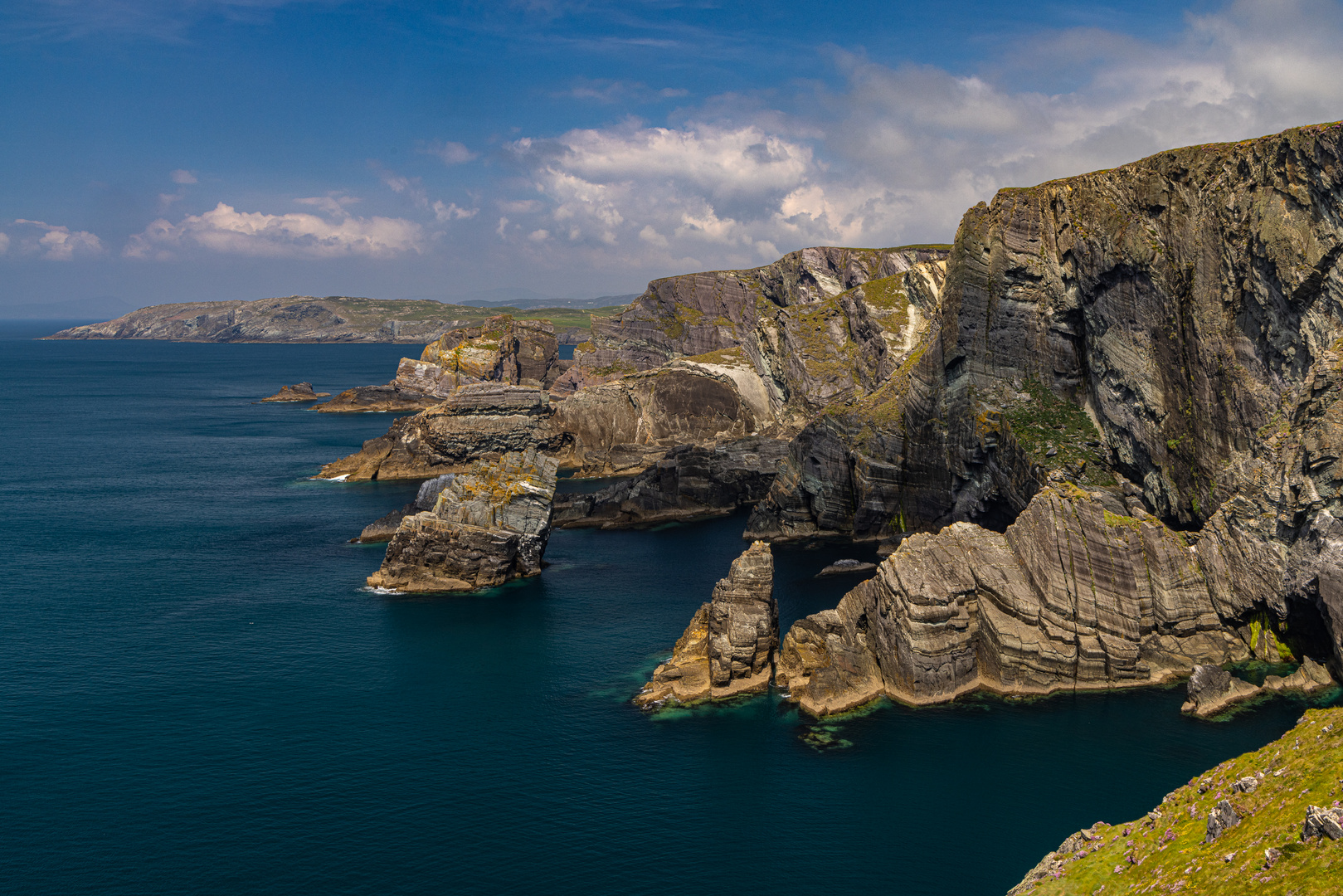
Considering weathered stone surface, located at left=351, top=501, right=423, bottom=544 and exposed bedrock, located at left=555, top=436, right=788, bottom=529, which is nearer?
weathered stone surface, located at left=351, top=501, right=423, bottom=544

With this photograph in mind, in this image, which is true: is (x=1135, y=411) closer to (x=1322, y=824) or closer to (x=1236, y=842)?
(x=1236, y=842)

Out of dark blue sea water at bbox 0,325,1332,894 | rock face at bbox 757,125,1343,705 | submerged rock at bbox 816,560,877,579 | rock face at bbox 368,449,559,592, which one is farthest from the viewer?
submerged rock at bbox 816,560,877,579

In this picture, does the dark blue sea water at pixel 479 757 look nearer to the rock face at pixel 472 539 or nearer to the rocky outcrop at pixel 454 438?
the rock face at pixel 472 539

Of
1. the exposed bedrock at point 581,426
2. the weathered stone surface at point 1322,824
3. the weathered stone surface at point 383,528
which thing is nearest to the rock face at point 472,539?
the weathered stone surface at point 383,528

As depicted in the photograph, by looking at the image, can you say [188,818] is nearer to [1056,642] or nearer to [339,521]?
[1056,642]

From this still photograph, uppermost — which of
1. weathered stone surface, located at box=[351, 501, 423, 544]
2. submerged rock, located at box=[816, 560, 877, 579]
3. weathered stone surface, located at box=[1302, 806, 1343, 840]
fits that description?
weathered stone surface, located at box=[1302, 806, 1343, 840]

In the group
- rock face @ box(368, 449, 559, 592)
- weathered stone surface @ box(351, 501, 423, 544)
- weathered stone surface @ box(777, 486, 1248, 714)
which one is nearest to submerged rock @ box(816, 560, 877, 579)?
weathered stone surface @ box(777, 486, 1248, 714)

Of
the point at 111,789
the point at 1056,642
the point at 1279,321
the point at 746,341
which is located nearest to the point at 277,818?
Answer: the point at 111,789

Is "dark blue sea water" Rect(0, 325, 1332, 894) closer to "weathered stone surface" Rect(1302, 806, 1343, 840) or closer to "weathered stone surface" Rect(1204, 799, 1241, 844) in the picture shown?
"weathered stone surface" Rect(1204, 799, 1241, 844)
